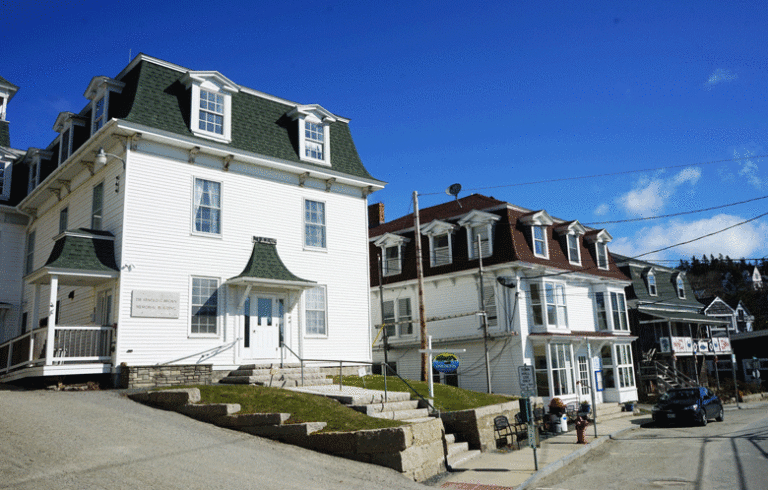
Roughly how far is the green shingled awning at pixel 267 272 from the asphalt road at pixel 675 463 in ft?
32.5

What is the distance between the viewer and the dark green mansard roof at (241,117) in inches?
727

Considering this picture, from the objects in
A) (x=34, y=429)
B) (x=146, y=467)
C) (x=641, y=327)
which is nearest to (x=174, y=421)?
(x=34, y=429)

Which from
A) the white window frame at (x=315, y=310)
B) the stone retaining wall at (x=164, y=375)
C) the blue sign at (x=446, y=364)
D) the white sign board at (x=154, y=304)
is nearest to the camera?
the stone retaining wall at (x=164, y=375)

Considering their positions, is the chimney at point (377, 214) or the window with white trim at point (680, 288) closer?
the chimney at point (377, 214)

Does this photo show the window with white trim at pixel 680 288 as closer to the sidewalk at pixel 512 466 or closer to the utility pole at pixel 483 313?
the utility pole at pixel 483 313

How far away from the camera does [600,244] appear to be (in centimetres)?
3488

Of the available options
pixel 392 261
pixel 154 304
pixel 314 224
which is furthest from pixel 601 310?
pixel 154 304

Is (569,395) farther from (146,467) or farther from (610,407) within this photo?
(146,467)

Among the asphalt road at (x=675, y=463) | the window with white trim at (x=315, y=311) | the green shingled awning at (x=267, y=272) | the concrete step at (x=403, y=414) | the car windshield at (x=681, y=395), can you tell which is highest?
the green shingled awning at (x=267, y=272)

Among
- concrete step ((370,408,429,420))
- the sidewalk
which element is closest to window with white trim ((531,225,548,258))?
the sidewalk

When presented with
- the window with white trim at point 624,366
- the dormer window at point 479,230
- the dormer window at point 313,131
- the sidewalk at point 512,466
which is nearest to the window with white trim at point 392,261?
the dormer window at point 479,230

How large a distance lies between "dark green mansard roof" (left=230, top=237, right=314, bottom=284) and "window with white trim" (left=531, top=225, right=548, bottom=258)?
14.2m

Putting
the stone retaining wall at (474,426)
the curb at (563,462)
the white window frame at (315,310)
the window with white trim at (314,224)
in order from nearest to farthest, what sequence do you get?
1. the curb at (563,462)
2. the stone retaining wall at (474,426)
3. the white window frame at (315,310)
4. the window with white trim at (314,224)

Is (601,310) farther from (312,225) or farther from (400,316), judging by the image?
(312,225)
